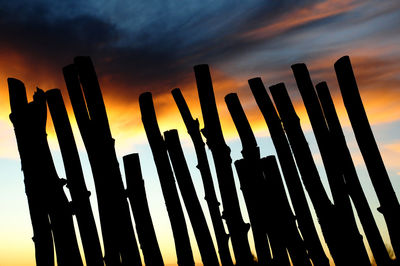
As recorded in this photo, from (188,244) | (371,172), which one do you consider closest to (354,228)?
(371,172)

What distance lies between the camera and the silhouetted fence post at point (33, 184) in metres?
3.23

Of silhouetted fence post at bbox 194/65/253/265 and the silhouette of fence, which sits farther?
silhouetted fence post at bbox 194/65/253/265

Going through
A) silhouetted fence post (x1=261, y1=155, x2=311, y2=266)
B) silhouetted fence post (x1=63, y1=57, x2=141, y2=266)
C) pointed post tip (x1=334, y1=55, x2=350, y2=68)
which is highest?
pointed post tip (x1=334, y1=55, x2=350, y2=68)

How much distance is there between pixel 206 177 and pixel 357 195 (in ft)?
3.64

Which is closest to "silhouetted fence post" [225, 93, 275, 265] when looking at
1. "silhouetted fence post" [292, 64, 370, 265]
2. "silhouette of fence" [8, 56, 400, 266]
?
"silhouette of fence" [8, 56, 400, 266]

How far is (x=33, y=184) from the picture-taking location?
3.26 metres

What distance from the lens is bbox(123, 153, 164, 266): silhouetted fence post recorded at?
3264mm

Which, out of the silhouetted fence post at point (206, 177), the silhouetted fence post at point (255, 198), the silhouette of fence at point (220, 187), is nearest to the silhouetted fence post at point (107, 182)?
the silhouette of fence at point (220, 187)

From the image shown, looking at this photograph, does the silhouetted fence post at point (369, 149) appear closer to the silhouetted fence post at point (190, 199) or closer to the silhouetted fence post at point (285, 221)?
the silhouetted fence post at point (285, 221)

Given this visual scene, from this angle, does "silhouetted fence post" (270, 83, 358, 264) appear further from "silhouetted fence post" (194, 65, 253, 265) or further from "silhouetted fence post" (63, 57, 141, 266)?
"silhouetted fence post" (63, 57, 141, 266)

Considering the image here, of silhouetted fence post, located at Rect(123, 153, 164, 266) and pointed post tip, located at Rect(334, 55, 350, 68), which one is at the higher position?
pointed post tip, located at Rect(334, 55, 350, 68)

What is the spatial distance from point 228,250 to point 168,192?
Answer: 61 centimetres

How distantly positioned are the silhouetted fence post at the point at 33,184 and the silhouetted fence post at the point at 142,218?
1.93 feet

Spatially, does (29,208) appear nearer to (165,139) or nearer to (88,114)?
(88,114)
